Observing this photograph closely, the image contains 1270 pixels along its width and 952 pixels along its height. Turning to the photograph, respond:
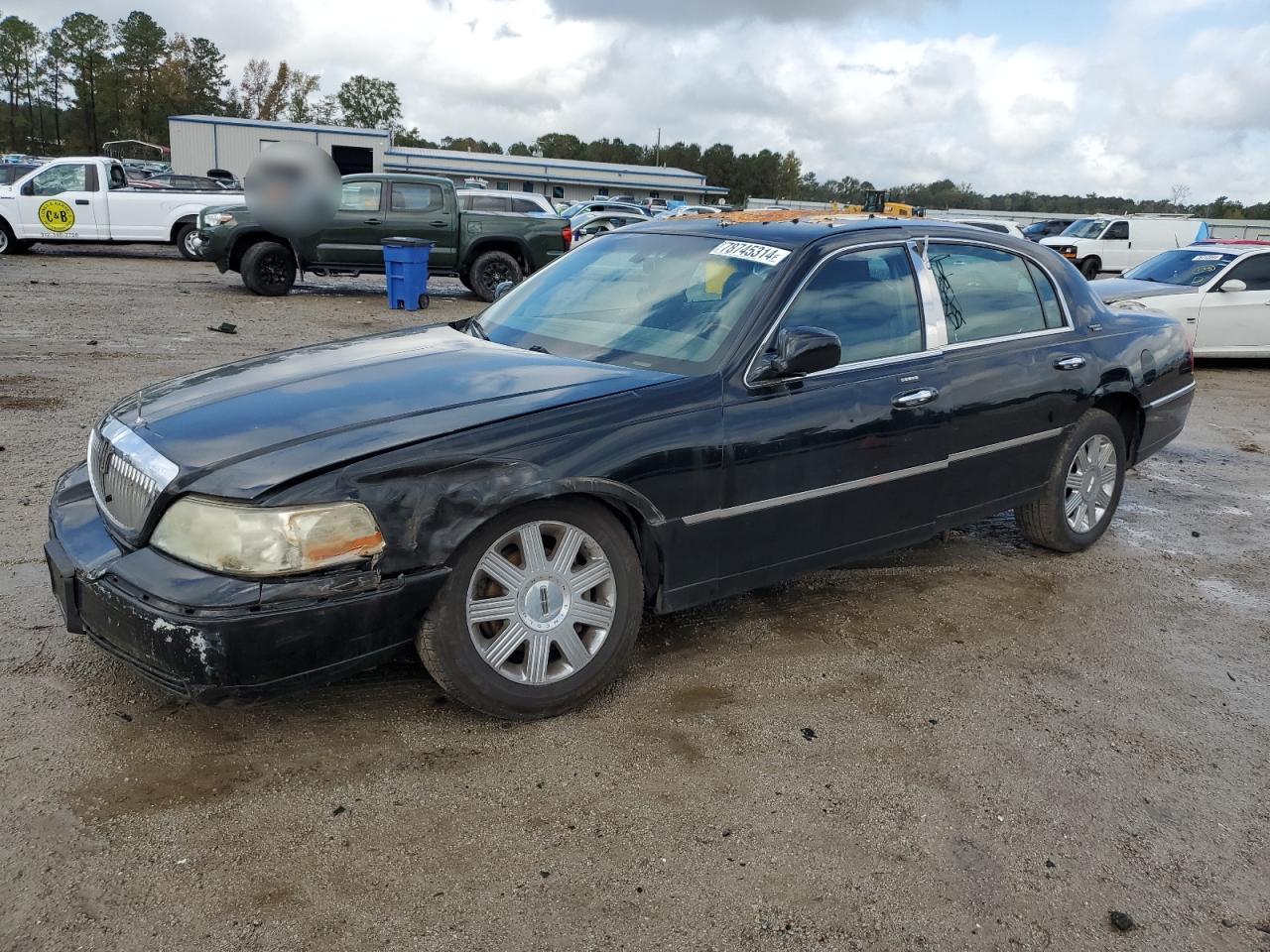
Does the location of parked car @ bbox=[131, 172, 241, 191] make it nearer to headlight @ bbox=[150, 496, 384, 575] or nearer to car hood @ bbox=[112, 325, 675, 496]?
car hood @ bbox=[112, 325, 675, 496]

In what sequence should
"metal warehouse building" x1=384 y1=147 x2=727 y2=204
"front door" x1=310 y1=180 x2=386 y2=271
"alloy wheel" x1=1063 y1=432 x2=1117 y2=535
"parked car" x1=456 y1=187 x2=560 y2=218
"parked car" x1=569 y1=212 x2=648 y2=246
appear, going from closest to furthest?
"alloy wheel" x1=1063 y1=432 x2=1117 y2=535 < "front door" x1=310 y1=180 x2=386 y2=271 < "parked car" x1=456 y1=187 x2=560 y2=218 < "parked car" x1=569 y1=212 x2=648 y2=246 < "metal warehouse building" x1=384 y1=147 x2=727 y2=204

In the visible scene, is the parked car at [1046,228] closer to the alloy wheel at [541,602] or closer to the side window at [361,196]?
the side window at [361,196]

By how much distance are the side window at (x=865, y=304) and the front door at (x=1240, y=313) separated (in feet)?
30.7

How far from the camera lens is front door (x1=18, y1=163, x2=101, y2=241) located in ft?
60.1

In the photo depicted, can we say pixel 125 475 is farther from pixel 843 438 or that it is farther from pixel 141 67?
pixel 141 67

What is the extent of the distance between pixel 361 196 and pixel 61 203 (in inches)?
298

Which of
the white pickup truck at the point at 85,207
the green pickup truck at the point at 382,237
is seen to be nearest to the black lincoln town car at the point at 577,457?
the green pickup truck at the point at 382,237

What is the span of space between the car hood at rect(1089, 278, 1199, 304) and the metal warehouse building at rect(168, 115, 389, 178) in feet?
140

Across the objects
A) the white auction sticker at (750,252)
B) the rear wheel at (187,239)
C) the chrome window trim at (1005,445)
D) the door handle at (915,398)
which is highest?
the white auction sticker at (750,252)

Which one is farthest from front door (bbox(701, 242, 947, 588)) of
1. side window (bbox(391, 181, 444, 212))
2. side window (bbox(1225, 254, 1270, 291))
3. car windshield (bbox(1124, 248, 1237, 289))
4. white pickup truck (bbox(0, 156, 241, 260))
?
white pickup truck (bbox(0, 156, 241, 260))

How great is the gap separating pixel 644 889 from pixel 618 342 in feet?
6.62

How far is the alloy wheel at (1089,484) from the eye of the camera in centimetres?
500

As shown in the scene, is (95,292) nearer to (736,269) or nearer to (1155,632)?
(736,269)

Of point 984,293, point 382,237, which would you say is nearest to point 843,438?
point 984,293
